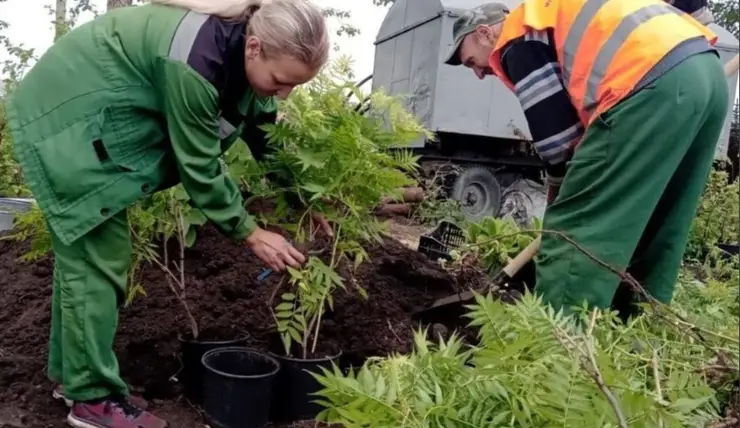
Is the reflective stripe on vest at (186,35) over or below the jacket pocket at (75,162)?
over

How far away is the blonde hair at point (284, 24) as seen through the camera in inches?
86.7

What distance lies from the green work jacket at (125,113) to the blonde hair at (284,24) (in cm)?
5

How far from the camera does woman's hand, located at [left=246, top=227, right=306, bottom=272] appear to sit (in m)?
2.46

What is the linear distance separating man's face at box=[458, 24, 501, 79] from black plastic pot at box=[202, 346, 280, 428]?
153 cm

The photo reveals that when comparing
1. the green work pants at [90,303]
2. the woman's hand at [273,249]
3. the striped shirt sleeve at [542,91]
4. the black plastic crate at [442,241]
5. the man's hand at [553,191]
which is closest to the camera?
the green work pants at [90,303]

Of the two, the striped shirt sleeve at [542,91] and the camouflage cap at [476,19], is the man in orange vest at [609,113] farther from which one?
the camouflage cap at [476,19]

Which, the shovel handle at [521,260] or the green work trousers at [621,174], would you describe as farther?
the shovel handle at [521,260]

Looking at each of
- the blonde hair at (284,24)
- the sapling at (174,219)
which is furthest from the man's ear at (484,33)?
the sapling at (174,219)

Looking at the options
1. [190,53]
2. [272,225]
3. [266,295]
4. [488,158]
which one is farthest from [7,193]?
[488,158]

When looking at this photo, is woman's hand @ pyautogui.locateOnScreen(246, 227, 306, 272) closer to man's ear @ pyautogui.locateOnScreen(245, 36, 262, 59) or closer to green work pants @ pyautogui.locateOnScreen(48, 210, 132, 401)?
green work pants @ pyautogui.locateOnScreen(48, 210, 132, 401)

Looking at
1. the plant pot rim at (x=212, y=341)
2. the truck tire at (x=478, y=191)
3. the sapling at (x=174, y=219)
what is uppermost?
the sapling at (x=174, y=219)

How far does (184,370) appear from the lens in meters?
2.96

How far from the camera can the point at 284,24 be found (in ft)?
7.22

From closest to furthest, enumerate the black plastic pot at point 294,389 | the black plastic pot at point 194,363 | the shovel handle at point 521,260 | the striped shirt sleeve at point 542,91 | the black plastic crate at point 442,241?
the striped shirt sleeve at point 542,91
the black plastic pot at point 294,389
the black plastic pot at point 194,363
the shovel handle at point 521,260
the black plastic crate at point 442,241
